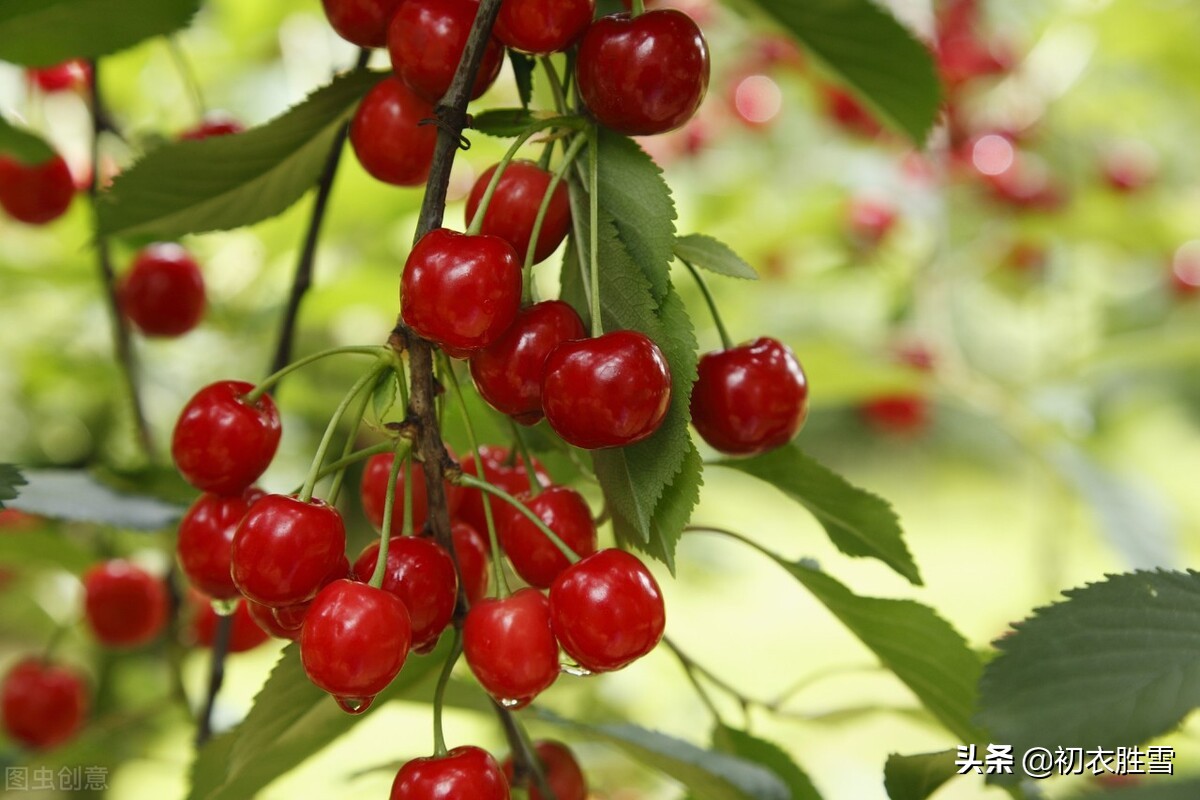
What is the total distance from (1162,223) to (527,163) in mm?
1394

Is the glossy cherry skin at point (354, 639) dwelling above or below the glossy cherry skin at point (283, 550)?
below

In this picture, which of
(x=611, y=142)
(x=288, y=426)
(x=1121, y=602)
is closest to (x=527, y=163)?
(x=611, y=142)

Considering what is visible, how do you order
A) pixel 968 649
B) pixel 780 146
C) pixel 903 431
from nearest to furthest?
1. pixel 968 649
2. pixel 780 146
3. pixel 903 431

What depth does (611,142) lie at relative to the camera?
425mm

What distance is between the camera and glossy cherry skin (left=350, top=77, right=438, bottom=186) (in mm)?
469

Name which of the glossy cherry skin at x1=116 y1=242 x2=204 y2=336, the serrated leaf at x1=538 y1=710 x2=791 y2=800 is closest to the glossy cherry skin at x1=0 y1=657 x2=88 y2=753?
the glossy cherry skin at x1=116 y1=242 x2=204 y2=336

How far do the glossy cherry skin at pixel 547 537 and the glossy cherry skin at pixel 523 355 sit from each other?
4 centimetres

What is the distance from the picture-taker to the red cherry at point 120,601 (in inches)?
35.2

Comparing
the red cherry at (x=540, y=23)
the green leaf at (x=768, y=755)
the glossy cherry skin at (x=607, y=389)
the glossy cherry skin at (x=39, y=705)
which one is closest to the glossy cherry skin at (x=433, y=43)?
the red cherry at (x=540, y=23)

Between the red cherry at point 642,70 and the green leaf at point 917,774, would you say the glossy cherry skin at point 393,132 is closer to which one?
the red cherry at point 642,70

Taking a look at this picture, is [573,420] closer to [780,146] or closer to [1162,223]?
[1162,223]

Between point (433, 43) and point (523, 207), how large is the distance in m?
0.07

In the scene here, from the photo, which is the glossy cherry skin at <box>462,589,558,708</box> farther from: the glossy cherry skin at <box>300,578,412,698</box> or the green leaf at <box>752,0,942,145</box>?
the green leaf at <box>752,0,942,145</box>

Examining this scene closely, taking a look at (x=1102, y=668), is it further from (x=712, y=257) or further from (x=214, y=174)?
(x=214, y=174)
